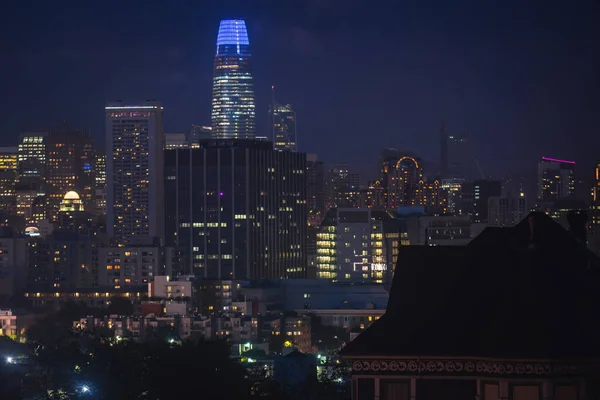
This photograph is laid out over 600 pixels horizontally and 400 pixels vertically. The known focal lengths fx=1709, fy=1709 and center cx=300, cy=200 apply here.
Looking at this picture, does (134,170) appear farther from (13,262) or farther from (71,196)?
(13,262)

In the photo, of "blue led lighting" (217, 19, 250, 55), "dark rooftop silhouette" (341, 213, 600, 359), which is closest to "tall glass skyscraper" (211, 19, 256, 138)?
"blue led lighting" (217, 19, 250, 55)

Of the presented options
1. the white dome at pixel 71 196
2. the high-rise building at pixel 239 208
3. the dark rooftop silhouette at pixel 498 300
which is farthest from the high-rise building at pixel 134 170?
the dark rooftop silhouette at pixel 498 300

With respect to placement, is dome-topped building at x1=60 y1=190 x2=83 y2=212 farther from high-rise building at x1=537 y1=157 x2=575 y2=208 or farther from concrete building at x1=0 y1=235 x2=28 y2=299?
high-rise building at x1=537 y1=157 x2=575 y2=208

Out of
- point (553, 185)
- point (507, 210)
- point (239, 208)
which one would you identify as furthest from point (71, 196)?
point (553, 185)

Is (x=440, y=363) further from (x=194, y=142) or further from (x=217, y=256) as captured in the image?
(x=194, y=142)

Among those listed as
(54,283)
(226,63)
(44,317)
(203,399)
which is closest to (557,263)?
(203,399)
